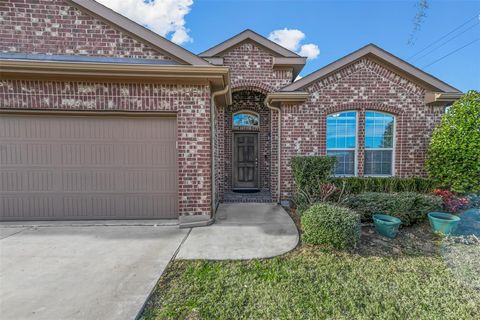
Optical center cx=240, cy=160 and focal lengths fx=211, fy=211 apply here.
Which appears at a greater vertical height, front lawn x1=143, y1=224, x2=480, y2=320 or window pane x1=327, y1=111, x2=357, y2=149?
window pane x1=327, y1=111, x2=357, y2=149

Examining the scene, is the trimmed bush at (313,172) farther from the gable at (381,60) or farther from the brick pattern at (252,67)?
the brick pattern at (252,67)

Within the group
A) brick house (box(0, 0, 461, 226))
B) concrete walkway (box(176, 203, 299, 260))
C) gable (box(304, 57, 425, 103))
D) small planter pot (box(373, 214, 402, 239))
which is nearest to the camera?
concrete walkway (box(176, 203, 299, 260))

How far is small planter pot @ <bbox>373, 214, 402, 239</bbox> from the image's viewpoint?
157 inches

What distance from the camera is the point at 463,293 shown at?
254 centimetres

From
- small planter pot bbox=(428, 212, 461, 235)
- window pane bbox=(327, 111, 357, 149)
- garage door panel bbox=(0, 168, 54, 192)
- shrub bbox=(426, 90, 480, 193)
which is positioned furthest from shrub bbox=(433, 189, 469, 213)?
garage door panel bbox=(0, 168, 54, 192)

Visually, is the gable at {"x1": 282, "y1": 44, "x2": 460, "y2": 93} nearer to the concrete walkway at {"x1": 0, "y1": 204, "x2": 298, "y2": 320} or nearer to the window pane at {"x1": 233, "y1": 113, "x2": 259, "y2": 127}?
the window pane at {"x1": 233, "y1": 113, "x2": 259, "y2": 127}

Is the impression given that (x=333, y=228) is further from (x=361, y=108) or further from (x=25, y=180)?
(x=25, y=180)

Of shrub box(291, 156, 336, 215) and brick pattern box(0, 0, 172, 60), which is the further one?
shrub box(291, 156, 336, 215)

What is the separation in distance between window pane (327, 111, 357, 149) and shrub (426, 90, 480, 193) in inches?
79.6

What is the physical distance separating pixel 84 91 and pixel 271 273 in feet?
16.2

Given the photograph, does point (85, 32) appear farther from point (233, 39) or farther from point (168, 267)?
point (168, 267)

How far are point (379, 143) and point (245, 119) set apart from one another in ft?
15.0

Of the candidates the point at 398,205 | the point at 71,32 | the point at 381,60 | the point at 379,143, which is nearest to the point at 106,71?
the point at 71,32

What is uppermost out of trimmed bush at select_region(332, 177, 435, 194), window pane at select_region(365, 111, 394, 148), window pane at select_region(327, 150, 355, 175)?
window pane at select_region(365, 111, 394, 148)
